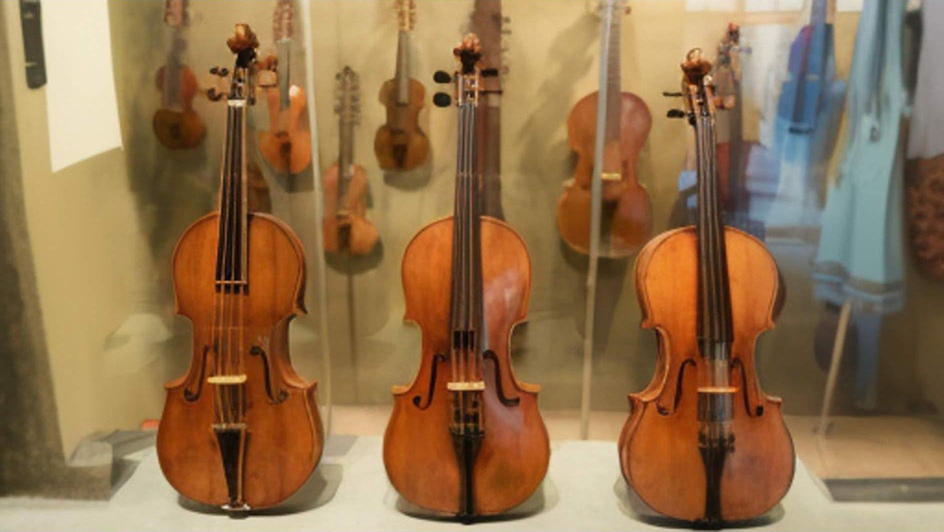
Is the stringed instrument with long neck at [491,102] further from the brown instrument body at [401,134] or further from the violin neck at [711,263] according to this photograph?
the violin neck at [711,263]

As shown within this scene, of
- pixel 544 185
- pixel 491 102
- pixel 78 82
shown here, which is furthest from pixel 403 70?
pixel 78 82

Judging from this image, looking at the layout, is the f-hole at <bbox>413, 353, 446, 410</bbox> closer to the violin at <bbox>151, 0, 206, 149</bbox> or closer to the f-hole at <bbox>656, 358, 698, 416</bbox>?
the f-hole at <bbox>656, 358, 698, 416</bbox>

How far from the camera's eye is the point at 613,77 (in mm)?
2340

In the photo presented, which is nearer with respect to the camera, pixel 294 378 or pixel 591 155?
pixel 294 378

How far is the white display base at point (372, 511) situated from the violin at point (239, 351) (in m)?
0.12

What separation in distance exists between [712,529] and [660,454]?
0.72ft

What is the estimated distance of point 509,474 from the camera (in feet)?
6.37

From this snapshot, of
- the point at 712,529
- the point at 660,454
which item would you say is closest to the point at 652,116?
the point at 660,454

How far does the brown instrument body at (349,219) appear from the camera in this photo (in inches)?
96.8

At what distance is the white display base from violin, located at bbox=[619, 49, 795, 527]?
0.43 ft

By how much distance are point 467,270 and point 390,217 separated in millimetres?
633

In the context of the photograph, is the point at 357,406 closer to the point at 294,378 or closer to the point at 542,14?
the point at 294,378

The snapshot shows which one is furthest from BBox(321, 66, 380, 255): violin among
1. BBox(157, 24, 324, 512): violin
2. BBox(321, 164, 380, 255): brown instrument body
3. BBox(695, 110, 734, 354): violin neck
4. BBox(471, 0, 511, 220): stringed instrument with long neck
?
BBox(695, 110, 734, 354): violin neck

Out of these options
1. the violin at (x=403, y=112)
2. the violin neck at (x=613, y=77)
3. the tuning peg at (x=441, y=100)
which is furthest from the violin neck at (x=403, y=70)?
the violin neck at (x=613, y=77)
